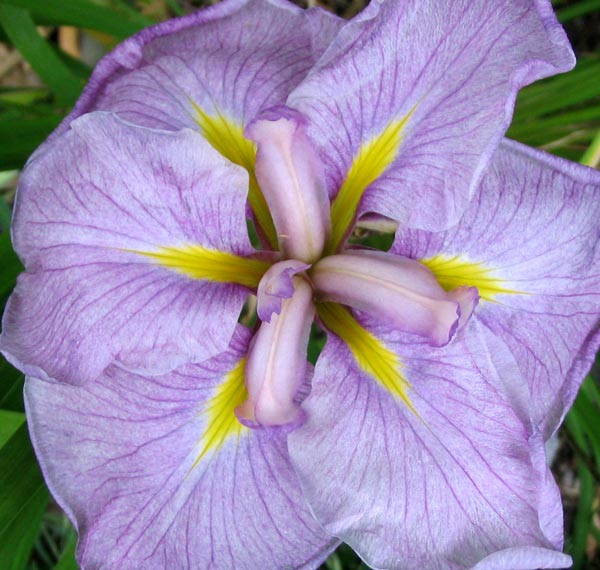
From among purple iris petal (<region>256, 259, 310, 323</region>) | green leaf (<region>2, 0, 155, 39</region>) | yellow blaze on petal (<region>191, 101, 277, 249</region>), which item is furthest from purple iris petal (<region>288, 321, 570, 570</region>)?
green leaf (<region>2, 0, 155, 39</region>)

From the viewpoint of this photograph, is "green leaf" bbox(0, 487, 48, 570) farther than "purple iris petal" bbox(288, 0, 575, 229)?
Yes

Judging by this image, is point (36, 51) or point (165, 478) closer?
point (165, 478)

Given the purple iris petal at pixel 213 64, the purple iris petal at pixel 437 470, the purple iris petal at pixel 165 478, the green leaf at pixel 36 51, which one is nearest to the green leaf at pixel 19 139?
the green leaf at pixel 36 51

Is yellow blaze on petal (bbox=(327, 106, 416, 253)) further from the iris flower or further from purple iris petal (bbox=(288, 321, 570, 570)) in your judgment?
purple iris petal (bbox=(288, 321, 570, 570))

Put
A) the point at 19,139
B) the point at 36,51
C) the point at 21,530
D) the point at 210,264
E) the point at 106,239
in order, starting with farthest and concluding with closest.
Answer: the point at 36,51, the point at 19,139, the point at 21,530, the point at 210,264, the point at 106,239

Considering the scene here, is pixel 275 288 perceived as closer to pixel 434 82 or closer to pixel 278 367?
pixel 278 367

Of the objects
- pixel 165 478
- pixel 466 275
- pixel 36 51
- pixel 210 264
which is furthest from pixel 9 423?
pixel 36 51
